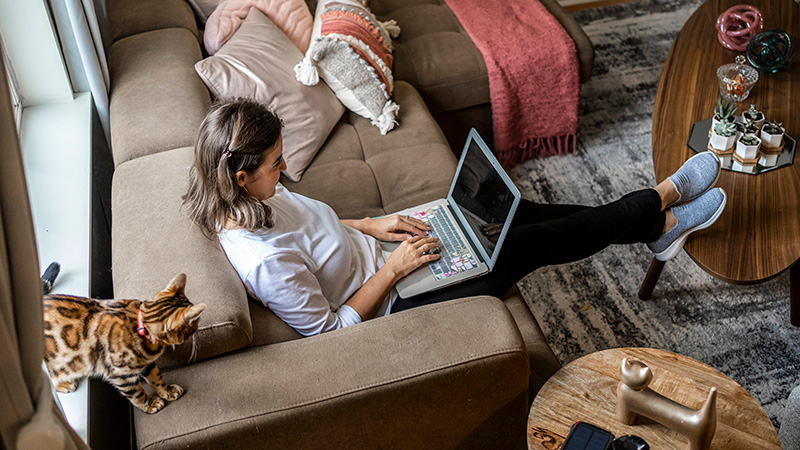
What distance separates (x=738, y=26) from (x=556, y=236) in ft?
4.48

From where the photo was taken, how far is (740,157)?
1.99m

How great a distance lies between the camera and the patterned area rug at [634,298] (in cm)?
199

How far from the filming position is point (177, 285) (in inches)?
48.9

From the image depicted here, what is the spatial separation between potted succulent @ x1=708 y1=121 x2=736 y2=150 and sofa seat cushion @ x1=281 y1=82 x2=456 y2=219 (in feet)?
2.61

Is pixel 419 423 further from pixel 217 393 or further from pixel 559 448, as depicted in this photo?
pixel 217 393

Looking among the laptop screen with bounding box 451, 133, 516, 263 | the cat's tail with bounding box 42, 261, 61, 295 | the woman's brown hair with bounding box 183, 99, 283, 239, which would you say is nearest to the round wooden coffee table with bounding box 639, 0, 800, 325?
the laptop screen with bounding box 451, 133, 516, 263

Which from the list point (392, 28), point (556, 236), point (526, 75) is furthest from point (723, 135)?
point (392, 28)

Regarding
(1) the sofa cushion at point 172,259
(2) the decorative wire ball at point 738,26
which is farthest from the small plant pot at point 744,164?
(1) the sofa cushion at point 172,259

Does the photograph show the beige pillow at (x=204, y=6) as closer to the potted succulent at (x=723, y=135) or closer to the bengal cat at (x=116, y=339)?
the bengal cat at (x=116, y=339)

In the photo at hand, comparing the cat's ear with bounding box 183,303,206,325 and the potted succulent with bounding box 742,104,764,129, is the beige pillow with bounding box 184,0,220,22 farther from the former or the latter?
the potted succulent with bounding box 742,104,764,129

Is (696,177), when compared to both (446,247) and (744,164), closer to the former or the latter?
(744,164)

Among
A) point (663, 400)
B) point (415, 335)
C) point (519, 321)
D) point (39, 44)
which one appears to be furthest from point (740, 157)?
point (39, 44)

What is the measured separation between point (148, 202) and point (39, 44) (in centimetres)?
77

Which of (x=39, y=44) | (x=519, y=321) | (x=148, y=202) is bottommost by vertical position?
(x=519, y=321)
